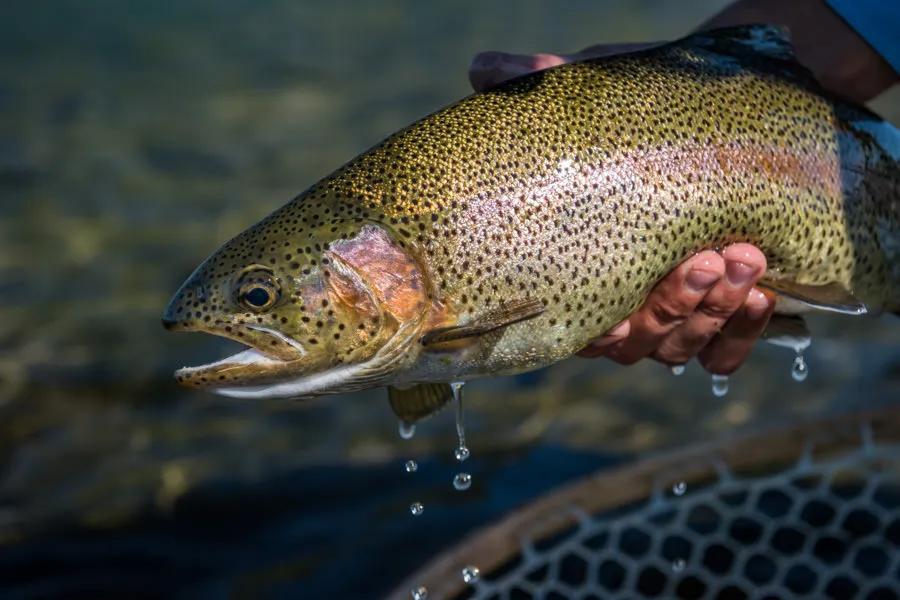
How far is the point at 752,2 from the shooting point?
365 cm

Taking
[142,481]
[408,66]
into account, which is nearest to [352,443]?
[142,481]

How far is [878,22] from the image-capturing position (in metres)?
3.33

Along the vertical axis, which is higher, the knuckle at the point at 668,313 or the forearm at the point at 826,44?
the forearm at the point at 826,44

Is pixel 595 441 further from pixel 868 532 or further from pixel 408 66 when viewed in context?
pixel 408 66

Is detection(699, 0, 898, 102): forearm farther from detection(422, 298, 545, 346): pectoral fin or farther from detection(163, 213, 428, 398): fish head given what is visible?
detection(163, 213, 428, 398): fish head

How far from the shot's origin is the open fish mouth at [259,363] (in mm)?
2207

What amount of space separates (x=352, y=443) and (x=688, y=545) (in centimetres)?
147

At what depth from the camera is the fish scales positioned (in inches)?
91.0

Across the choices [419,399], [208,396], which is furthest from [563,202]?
[208,396]

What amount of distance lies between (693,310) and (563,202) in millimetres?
604

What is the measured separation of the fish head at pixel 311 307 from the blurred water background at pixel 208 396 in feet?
5.62

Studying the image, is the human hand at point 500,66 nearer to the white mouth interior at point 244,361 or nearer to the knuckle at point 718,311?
the knuckle at point 718,311

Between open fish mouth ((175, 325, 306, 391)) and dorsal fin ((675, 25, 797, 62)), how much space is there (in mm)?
1315

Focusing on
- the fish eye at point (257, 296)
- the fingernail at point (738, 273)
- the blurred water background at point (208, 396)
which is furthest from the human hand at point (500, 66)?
the blurred water background at point (208, 396)
